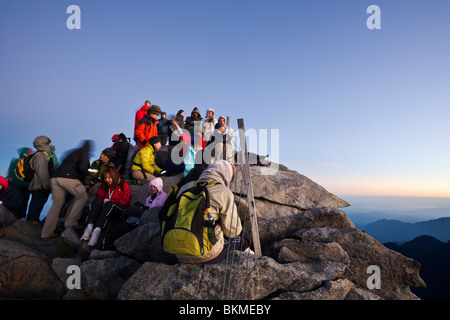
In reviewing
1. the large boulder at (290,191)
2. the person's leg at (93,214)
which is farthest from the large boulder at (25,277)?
the large boulder at (290,191)

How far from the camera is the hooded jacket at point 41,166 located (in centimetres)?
978

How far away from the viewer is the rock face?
4891 millimetres

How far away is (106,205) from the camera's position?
7.67 m

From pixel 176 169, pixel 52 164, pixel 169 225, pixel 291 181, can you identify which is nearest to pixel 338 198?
pixel 291 181

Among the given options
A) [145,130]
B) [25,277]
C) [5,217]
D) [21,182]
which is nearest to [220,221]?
[25,277]

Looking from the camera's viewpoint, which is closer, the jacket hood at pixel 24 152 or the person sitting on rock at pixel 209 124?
the jacket hood at pixel 24 152

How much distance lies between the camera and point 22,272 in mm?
7727

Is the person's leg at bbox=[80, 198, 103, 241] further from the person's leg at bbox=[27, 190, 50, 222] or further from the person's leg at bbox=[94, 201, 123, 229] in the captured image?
the person's leg at bbox=[27, 190, 50, 222]

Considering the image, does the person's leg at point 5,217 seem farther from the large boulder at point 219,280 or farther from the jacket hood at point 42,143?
the large boulder at point 219,280

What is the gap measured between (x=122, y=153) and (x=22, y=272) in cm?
713

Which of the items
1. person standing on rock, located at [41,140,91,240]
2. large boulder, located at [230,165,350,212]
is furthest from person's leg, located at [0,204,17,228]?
large boulder, located at [230,165,350,212]

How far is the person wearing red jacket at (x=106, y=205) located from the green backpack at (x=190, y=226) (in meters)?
3.86

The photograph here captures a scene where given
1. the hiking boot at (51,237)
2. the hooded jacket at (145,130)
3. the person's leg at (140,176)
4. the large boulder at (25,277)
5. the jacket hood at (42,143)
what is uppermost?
the hooded jacket at (145,130)
